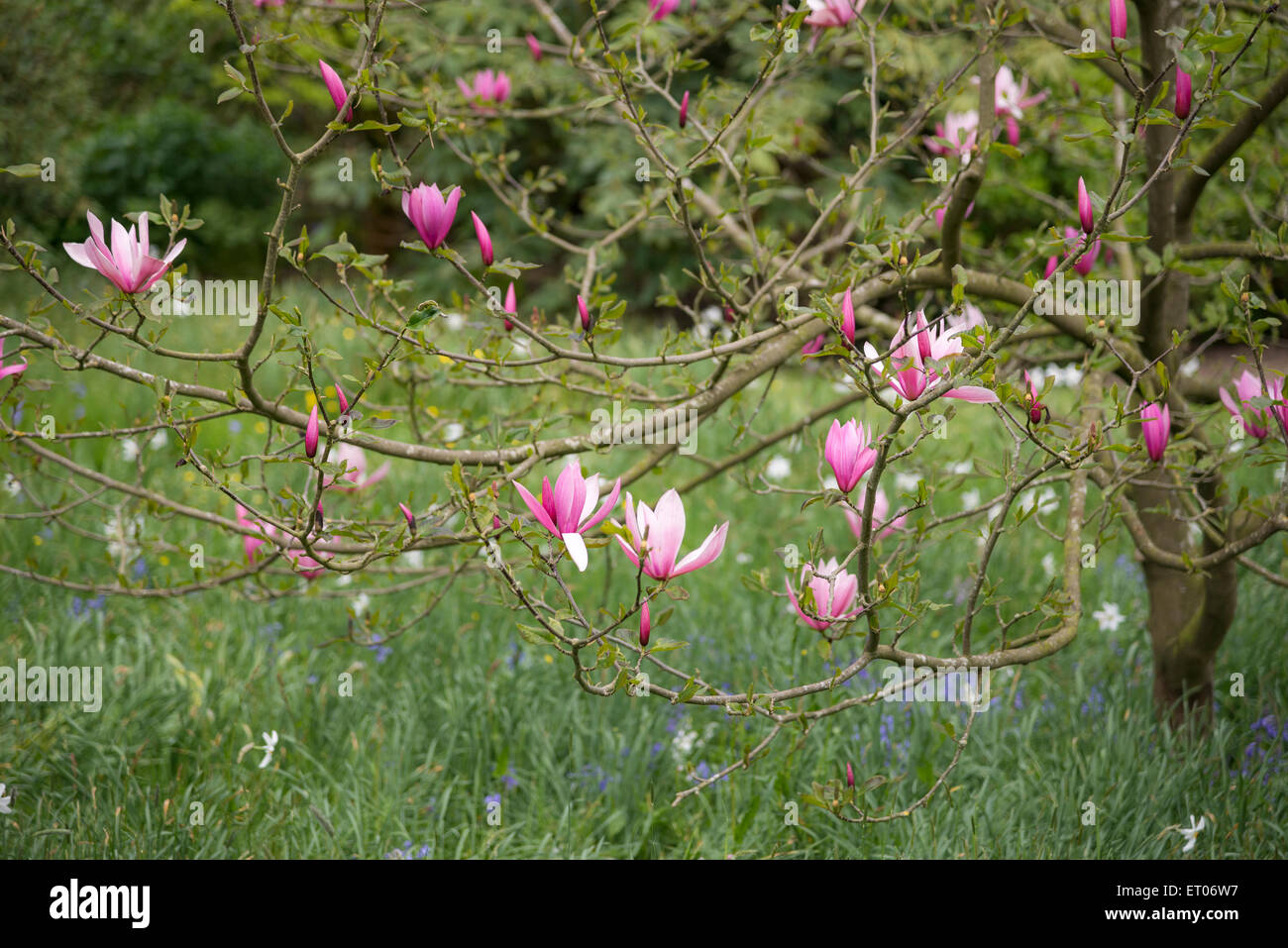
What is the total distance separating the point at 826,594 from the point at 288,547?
862 mm

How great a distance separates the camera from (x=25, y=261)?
154cm

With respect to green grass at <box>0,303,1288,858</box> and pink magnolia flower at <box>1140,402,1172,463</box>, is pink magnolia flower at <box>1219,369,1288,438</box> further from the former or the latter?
green grass at <box>0,303,1288,858</box>

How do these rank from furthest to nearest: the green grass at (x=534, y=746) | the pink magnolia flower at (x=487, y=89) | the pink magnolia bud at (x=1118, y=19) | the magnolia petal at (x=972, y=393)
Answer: the pink magnolia flower at (x=487, y=89), the green grass at (x=534, y=746), the pink magnolia bud at (x=1118, y=19), the magnolia petal at (x=972, y=393)

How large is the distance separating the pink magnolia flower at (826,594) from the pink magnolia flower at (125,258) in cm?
104

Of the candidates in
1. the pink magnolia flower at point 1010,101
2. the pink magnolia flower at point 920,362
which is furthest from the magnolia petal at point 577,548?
the pink magnolia flower at point 1010,101

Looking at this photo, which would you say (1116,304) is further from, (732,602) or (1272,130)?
(732,602)

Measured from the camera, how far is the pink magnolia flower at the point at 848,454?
143cm

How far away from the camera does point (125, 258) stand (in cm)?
153

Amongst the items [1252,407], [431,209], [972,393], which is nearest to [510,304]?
[431,209]

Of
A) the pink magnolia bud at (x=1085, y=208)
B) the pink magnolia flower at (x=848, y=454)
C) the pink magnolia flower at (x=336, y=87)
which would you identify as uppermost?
the pink magnolia flower at (x=336, y=87)

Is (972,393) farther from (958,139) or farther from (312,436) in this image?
(958,139)

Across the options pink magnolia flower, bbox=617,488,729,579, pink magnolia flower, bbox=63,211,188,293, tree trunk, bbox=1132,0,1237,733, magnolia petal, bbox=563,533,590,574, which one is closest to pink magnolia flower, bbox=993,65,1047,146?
tree trunk, bbox=1132,0,1237,733

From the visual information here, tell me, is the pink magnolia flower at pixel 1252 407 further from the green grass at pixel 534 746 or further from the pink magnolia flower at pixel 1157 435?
the green grass at pixel 534 746
